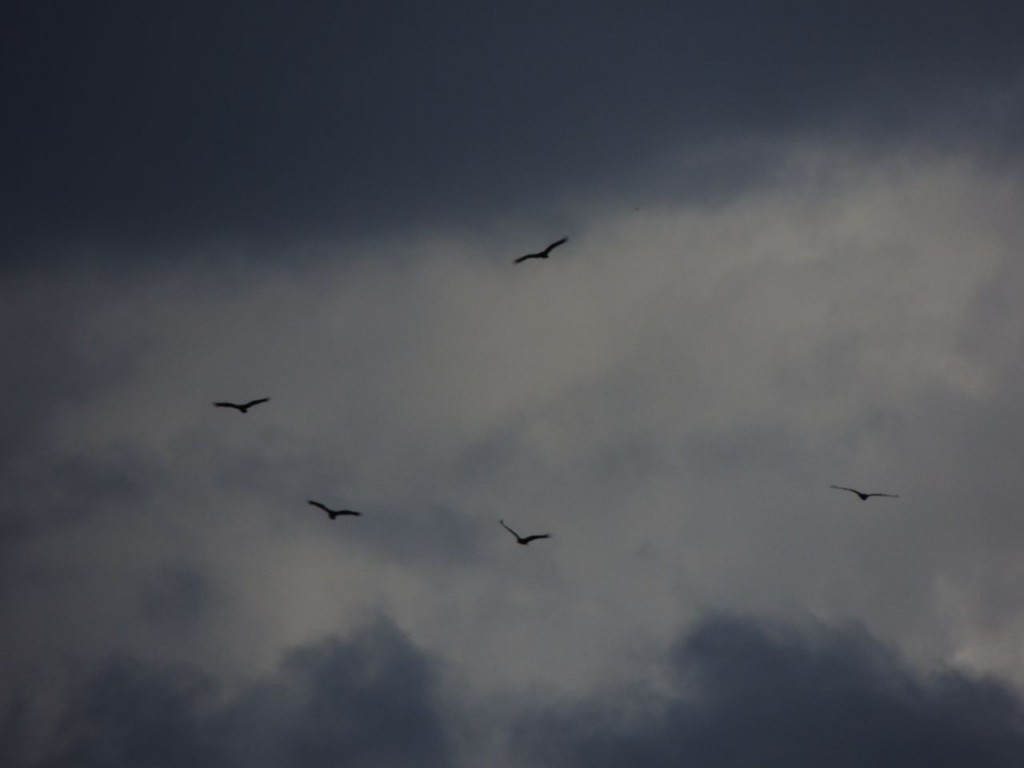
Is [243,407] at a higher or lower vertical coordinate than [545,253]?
lower

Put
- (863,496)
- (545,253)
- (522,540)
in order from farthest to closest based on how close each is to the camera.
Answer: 1. (863,496)
2. (522,540)
3. (545,253)

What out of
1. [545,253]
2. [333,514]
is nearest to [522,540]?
[333,514]

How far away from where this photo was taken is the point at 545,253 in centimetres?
11400

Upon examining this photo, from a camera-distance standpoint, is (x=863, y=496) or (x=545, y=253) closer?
(x=545, y=253)

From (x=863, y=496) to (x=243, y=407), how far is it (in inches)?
2450

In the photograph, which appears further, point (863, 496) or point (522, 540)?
point (863, 496)

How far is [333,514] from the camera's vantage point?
125 metres

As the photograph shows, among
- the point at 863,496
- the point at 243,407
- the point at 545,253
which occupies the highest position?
the point at 545,253

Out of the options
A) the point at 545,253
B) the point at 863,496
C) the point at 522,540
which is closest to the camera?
the point at 545,253

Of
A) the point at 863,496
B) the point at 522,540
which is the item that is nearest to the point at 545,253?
the point at 522,540

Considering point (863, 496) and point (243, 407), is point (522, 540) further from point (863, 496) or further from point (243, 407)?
point (863, 496)

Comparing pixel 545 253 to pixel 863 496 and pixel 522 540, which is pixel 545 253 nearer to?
pixel 522 540

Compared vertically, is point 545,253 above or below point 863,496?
above

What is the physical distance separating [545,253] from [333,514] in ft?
103
